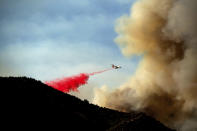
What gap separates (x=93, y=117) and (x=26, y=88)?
17358 mm

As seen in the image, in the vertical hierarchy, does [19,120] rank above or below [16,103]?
below

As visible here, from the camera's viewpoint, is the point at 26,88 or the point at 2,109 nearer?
the point at 2,109

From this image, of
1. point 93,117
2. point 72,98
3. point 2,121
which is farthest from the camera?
point 72,98

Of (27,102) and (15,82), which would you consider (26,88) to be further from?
(27,102)

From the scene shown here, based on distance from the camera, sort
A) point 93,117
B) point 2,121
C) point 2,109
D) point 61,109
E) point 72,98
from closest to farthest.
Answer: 1. point 2,121
2. point 2,109
3. point 61,109
4. point 93,117
5. point 72,98

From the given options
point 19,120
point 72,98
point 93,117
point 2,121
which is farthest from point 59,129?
point 72,98

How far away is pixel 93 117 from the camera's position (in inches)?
2431

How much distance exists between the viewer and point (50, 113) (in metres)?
52.5

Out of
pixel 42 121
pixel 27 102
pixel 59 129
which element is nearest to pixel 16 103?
pixel 27 102

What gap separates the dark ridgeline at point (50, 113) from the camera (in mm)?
46312

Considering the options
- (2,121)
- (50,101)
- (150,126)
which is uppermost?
(50,101)

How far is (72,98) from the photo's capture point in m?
68.1

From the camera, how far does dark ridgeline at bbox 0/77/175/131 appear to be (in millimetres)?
46312

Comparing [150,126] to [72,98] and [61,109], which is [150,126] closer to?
[61,109]
